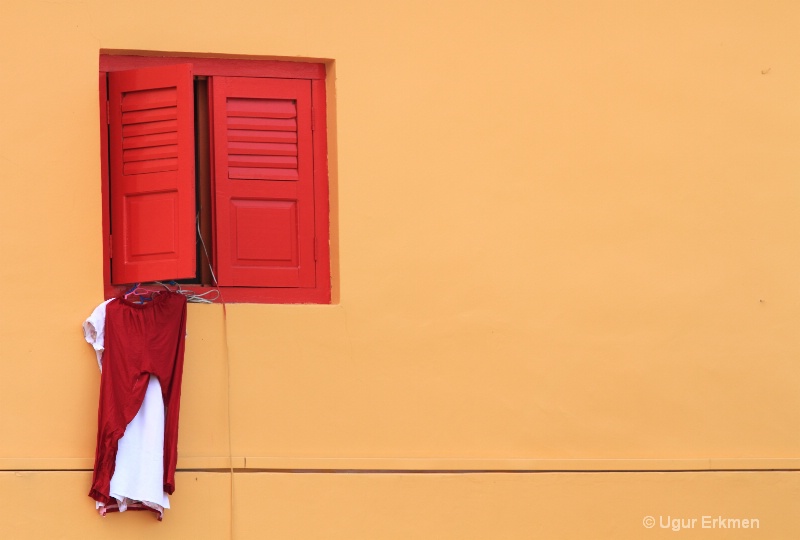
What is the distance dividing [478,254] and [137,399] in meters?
1.73

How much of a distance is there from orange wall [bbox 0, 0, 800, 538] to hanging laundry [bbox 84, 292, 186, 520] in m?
0.12

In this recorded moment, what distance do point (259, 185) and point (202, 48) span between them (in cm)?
69

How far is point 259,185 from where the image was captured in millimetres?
6742

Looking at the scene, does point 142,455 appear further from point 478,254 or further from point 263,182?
point 478,254

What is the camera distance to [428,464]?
21.6ft

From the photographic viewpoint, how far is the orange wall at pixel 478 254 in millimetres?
6402

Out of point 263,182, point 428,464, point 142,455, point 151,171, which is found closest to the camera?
point 142,455

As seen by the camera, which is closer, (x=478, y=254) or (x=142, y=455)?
(x=142, y=455)

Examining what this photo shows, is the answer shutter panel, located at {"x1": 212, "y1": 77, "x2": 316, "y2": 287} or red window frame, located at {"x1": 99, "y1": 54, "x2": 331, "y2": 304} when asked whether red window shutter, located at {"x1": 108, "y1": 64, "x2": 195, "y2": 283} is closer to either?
red window frame, located at {"x1": 99, "y1": 54, "x2": 331, "y2": 304}

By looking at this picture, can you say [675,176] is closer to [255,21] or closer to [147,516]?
[255,21]

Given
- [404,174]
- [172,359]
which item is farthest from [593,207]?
[172,359]

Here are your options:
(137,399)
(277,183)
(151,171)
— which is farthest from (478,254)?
(137,399)

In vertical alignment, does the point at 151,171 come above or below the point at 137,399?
above

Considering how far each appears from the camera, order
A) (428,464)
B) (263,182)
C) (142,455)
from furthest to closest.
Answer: (263,182) → (428,464) → (142,455)
